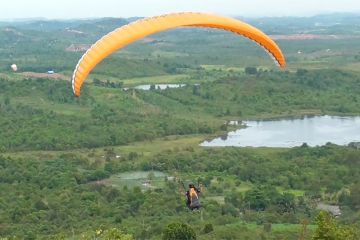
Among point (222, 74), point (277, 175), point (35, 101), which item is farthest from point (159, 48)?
point (277, 175)

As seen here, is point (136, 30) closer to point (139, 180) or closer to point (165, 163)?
point (139, 180)

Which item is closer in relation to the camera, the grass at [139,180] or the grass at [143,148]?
the grass at [139,180]

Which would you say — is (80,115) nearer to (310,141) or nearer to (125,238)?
(310,141)

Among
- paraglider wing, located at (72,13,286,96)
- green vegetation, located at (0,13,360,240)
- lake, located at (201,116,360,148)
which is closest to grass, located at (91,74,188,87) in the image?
green vegetation, located at (0,13,360,240)

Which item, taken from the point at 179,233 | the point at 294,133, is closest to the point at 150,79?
the point at 294,133

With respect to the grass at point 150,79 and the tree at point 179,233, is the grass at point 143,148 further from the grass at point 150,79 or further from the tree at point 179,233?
the grass at point 150,79

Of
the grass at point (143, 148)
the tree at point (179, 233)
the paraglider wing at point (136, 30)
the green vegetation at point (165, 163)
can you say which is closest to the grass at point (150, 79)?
the green vegetation at point (165, 163)
